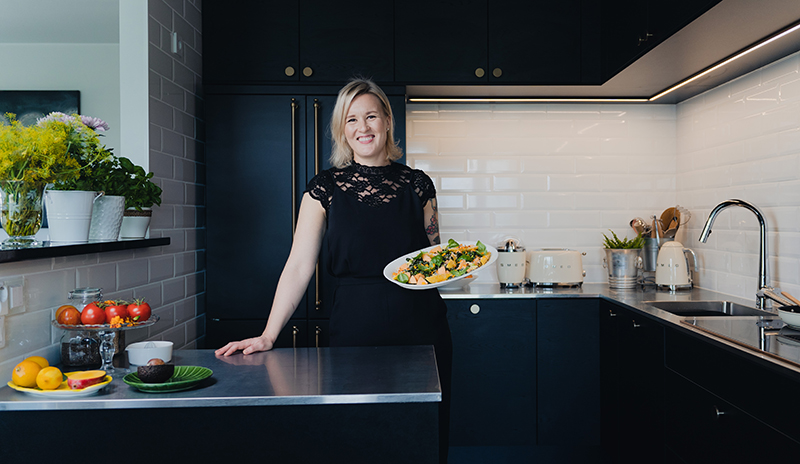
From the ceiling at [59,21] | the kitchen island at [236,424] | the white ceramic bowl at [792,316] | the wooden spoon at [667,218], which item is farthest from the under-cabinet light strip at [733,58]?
the ceiling at [59,21]

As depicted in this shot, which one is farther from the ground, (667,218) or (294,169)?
(294,169)

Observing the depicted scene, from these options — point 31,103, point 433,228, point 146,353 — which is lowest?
point 146,353

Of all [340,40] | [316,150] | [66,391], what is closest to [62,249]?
[66,391]

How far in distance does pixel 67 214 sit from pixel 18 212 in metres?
0.12

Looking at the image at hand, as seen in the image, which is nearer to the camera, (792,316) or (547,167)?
(792,316)

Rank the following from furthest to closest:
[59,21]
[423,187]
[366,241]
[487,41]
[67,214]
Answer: [59,21], [487,41], [423,187], [366,241], [67,214]

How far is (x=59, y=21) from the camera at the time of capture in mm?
3502

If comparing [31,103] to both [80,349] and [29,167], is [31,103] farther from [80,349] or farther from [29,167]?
[80,349]

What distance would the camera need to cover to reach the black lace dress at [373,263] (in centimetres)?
182

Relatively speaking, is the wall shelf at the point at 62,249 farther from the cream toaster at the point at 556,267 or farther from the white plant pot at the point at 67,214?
the cream toaster at the point at 556,267

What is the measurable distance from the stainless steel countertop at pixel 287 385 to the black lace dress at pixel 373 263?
0.27 m

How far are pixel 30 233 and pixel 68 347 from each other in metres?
0.34

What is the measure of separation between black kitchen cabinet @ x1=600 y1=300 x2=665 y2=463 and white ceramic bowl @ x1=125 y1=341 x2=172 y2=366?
1.71 m

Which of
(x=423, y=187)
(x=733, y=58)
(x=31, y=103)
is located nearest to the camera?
(x=423, y=187)
